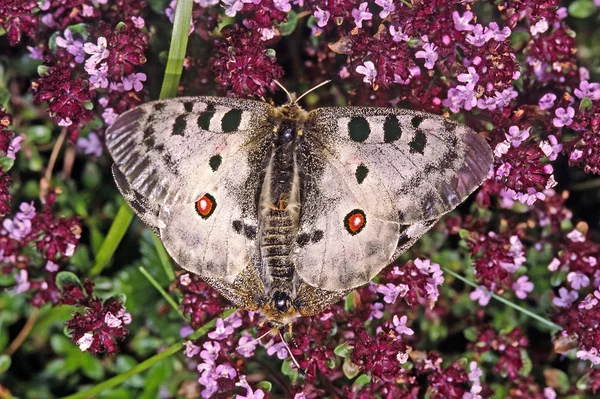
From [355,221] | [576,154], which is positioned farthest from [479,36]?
[355,221]

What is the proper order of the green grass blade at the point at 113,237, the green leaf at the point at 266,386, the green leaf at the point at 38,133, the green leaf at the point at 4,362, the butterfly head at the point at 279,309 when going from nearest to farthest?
the butterfly head at the point at 279,309 < the green leaf at the point at 266,386 < the green grass blade at the point at 113,237 < the green leaf at the point at 4,362 < the green leaf at the point at 38,133

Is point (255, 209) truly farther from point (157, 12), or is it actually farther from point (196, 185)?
point (157, 12)

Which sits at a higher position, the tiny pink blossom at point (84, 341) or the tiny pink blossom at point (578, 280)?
the tiny pink blossom at point (84, 341)

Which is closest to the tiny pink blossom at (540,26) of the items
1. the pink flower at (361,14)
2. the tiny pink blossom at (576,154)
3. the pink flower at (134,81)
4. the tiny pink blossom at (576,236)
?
the tiny pink blossom at (576,154)

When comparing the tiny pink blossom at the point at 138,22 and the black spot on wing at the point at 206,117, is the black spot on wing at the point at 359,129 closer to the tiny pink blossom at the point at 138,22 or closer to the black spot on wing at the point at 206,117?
the black spot on wing at the point at 206,117

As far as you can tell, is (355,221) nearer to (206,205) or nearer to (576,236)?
(206,205)

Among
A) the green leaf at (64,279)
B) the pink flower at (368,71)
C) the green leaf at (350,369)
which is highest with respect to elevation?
the pink flower at (368,71)

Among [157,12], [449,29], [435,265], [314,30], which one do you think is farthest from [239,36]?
[435,265]
